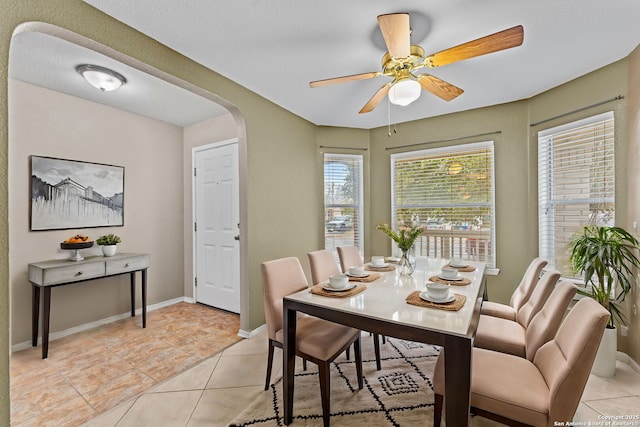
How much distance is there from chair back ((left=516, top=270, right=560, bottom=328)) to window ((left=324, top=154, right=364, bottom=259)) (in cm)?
230

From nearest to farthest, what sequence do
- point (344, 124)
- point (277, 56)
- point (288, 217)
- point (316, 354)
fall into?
point (316, 354), point (277, 56), point (288, 217), point (344, 124)

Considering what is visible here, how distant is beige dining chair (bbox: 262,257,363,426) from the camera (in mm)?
1670

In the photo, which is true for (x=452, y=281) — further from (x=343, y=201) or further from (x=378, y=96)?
(x=343, y=201)

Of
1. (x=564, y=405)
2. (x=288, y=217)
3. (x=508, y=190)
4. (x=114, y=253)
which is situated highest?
(x=508, y=190)

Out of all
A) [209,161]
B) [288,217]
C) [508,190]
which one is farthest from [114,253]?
[508,190]

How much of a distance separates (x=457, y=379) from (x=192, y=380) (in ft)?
6.41

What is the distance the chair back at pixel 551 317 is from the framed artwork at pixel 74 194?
4184 millimetres

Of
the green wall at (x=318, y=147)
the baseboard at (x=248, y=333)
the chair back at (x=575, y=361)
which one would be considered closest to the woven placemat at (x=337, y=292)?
the chair back at (x=575, y=361)

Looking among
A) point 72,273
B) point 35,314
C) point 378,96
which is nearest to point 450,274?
point 378,96

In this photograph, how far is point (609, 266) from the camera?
2.21 meters

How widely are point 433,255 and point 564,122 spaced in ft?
6.56

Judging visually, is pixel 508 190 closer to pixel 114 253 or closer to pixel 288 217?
pixel 288 217

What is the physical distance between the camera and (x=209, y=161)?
3797 millimetres

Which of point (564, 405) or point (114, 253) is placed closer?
point (564, 405)
